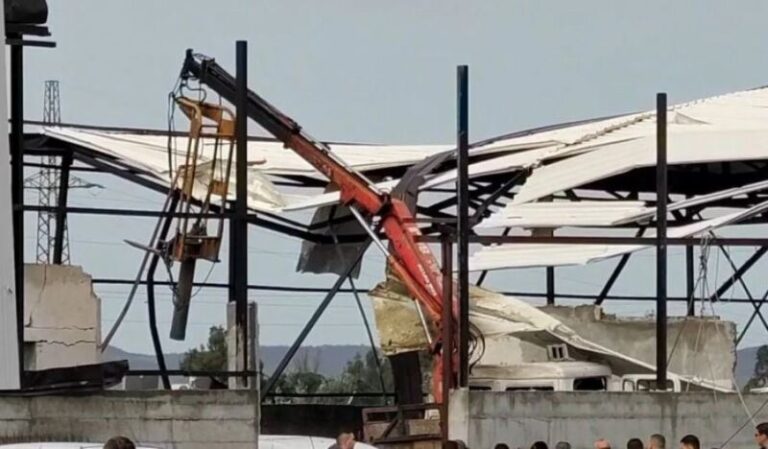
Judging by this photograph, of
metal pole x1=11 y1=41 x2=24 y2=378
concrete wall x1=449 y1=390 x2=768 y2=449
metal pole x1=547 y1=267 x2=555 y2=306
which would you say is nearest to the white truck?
concrete wall x1=449 y1=390 x2=768 y2=449

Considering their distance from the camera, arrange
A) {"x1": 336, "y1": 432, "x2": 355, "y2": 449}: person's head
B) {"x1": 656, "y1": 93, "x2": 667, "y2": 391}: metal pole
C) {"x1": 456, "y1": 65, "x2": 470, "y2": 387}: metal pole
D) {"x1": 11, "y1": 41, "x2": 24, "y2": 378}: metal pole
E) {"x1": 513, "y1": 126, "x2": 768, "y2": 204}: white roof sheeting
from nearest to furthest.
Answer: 1. {"x1": 336, "y1": 432, "x2": 355, "y2": 449}: person's head
2. {"x1": 11, "y1": 41, "x2": 24, "y2": 378}: metal pole
3. {"x1": 456, "y1": 65, "x2": 470, "y2": 387}: metal pole
4. {"x1": 656, "y1": 93, "x2": 667, "y2": 391}: metal pole
5. {"x1": 513, "y1": 126, "x2": 768, "y2": 204}: white roof sheeting

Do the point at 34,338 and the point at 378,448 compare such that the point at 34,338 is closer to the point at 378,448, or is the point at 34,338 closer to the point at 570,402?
the point at 378,448

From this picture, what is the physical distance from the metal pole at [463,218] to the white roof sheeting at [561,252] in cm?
205

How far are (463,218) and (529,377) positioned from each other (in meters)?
3.45

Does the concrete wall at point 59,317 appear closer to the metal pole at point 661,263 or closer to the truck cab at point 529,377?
the truck cab at point 529,377

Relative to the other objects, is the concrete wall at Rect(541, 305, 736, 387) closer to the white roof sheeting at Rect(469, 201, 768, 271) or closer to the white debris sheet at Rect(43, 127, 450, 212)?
the white roof sheeting at Rect(469, 201, 768, 271)

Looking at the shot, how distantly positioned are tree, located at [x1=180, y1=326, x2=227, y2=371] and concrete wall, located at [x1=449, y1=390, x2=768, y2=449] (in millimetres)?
10818

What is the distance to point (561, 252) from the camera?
76.2 feet

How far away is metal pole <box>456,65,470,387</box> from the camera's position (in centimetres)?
2012

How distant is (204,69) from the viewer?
23.4 metres

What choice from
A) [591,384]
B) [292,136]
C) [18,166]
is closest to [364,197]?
[292,136]

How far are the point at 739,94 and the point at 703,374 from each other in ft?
31.5

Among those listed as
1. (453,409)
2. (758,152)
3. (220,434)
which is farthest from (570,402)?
(758,152)

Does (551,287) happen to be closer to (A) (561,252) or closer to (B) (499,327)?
(A) (561,252)
